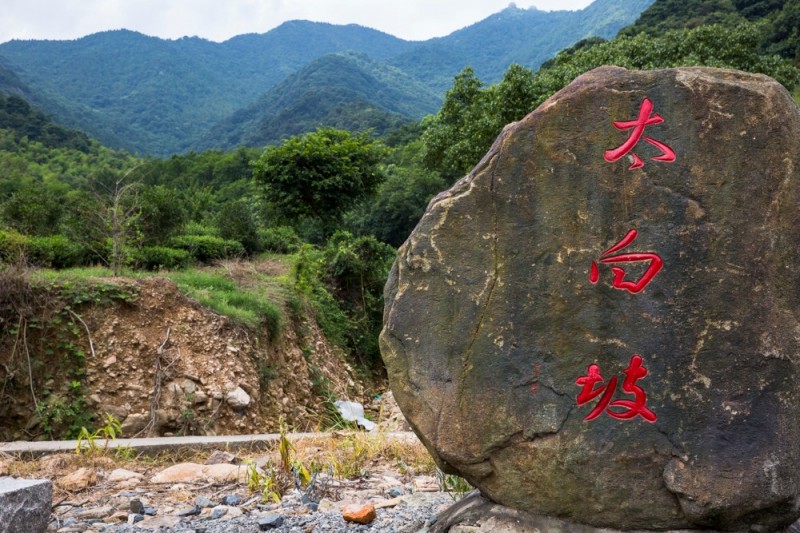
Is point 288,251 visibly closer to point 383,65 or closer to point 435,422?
point 435,422

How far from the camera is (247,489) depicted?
4.83m

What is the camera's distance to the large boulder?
9.54 ft

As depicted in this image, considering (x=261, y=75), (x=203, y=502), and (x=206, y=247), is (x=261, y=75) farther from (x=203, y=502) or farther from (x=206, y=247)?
(x=203, y=502)

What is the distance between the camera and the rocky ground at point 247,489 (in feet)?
13.0

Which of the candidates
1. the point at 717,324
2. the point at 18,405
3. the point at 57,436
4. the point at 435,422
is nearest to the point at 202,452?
the point at 57,436

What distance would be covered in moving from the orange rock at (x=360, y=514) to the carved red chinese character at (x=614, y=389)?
4.55 feet

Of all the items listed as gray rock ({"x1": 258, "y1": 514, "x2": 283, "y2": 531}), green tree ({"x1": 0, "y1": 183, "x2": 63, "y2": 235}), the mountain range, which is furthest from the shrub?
the mountain range

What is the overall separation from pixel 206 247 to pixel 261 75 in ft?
289

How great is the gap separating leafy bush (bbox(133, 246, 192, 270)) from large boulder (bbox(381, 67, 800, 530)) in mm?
8344

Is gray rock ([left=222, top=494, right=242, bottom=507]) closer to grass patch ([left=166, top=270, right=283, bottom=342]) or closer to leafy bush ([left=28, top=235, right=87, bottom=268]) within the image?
grass patch ([left=166, top=270, right=283, bottom=342])

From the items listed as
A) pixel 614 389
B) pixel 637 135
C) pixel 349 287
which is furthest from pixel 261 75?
pixel 614 389

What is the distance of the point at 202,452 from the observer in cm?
616

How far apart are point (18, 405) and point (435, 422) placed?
5.71 m

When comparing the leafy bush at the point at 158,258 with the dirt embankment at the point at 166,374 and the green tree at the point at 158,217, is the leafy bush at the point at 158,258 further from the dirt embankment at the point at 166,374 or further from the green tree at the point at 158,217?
the dirt embankment at the point at 166,374
